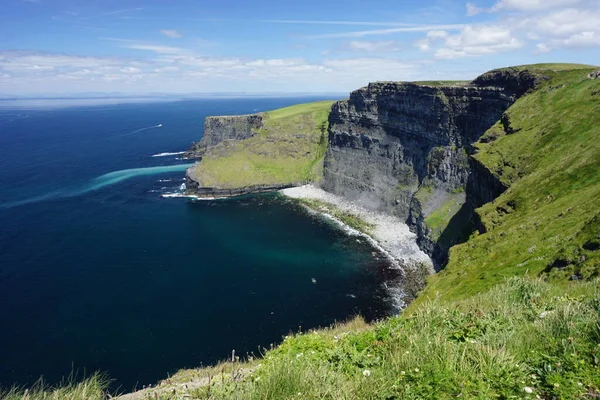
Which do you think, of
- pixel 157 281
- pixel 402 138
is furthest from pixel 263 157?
pixel 157 281

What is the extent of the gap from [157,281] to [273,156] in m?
88.8

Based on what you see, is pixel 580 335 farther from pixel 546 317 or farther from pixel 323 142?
pixel 323 142

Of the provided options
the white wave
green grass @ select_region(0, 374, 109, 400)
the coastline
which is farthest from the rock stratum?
green grass @ select_region(0, 374, 109, 400)

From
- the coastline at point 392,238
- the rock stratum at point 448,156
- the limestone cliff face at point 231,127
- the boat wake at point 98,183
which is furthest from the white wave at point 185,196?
the limestone cliff face at point 231,127

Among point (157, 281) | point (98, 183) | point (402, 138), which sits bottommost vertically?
point (157, 281)

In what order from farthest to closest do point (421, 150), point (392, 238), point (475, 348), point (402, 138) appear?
point (402, 138) → point (421, 150) → point (392, 238) → point (475, 348)

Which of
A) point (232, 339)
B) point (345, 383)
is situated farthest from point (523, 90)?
point (345, 383)

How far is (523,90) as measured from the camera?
83.4 metres

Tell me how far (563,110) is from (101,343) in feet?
279

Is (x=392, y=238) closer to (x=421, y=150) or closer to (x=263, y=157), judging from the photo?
(x=421, y=150)

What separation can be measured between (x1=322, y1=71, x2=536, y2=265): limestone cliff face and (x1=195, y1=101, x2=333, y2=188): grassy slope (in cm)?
1090

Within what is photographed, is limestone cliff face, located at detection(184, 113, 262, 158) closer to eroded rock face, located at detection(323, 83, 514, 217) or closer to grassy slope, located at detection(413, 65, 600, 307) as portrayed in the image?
eroded rock face, located at detection(323, 83, 514, 217)

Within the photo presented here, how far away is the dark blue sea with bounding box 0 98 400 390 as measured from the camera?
55.9m

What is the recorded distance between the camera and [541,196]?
46.2 metres
